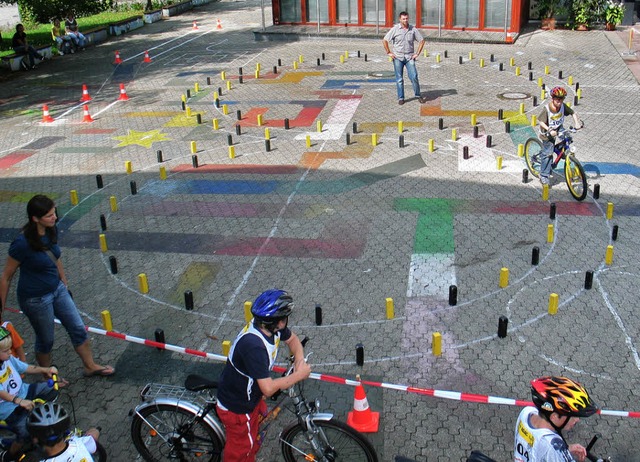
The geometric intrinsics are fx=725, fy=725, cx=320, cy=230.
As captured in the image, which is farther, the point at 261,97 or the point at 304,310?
the point at 261,97

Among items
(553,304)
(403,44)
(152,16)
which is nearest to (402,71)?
(403,44)

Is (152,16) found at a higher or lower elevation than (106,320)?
higher

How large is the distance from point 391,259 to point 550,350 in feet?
10.0

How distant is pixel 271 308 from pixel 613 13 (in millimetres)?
25755

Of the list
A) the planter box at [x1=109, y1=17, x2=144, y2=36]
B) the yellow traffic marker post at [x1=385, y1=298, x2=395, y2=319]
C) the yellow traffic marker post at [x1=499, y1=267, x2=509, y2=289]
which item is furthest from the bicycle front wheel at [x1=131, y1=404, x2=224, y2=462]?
the planter box at [x1=109, y1=17, x2=144, y2=36]

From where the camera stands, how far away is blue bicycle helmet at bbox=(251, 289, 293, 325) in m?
5.48

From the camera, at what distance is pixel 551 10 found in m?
27.8

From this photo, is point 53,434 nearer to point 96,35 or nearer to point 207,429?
point 207,429

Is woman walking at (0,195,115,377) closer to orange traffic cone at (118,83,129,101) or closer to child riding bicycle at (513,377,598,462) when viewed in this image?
child riding bicycle at (513,377,598,462)

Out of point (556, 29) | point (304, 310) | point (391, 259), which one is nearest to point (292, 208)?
point (391, 259)

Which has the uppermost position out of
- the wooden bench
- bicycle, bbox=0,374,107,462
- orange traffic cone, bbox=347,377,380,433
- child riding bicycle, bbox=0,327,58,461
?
the wooden bench

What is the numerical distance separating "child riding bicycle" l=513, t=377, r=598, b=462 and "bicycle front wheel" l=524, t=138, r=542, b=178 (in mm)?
8875

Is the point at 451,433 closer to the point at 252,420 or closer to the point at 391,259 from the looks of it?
the point at 252,420

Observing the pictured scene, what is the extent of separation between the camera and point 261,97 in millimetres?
20312
